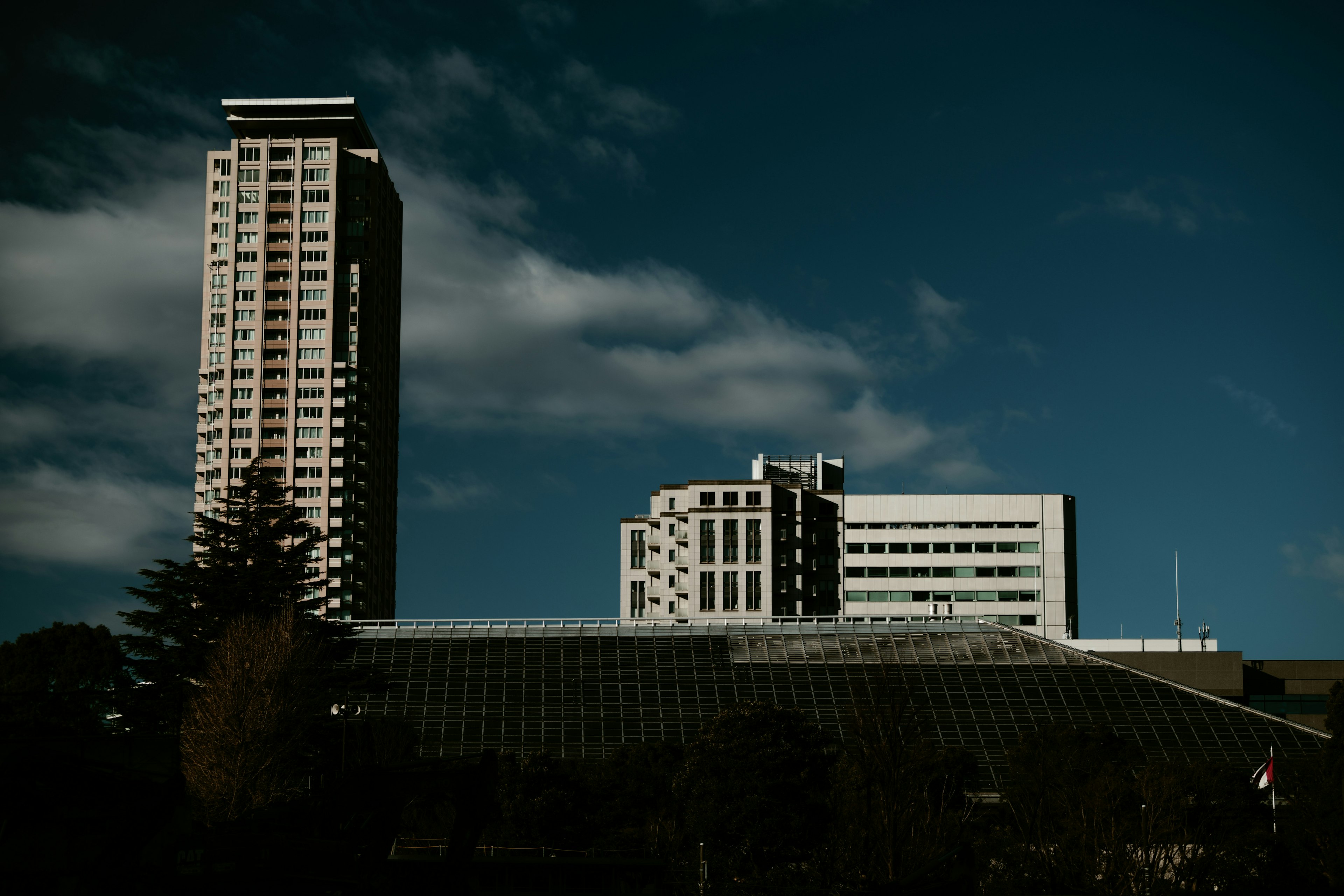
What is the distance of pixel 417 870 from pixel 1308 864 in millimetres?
32122

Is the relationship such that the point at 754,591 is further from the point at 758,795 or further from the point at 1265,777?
the point at 758,795

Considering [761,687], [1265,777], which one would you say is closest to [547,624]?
[761,687]

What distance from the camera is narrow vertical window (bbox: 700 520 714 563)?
443 feet

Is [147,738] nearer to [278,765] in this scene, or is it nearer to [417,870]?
[417,870]

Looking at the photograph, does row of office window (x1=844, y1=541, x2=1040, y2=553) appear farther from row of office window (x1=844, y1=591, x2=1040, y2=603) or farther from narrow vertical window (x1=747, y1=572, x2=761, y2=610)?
narrow vertical window (x1=747, y1=572, x2=761, y2=610)

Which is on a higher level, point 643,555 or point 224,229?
point 224,229

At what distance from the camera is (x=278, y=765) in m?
58.6

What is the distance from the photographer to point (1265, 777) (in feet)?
195

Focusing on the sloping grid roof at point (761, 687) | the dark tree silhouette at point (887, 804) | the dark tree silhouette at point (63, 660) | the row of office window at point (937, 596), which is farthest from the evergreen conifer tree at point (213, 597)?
the row of office window at point (937, 596)

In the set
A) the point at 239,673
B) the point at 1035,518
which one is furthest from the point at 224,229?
the point at 239,673

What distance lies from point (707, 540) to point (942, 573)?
2759 centimetres

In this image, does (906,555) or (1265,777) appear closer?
(1265,777)

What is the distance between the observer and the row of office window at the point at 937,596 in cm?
14262

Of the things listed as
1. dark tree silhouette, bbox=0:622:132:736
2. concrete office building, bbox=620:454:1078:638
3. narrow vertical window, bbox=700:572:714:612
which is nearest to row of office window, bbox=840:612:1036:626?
concrete office building, bbox=620:454:1078:638
